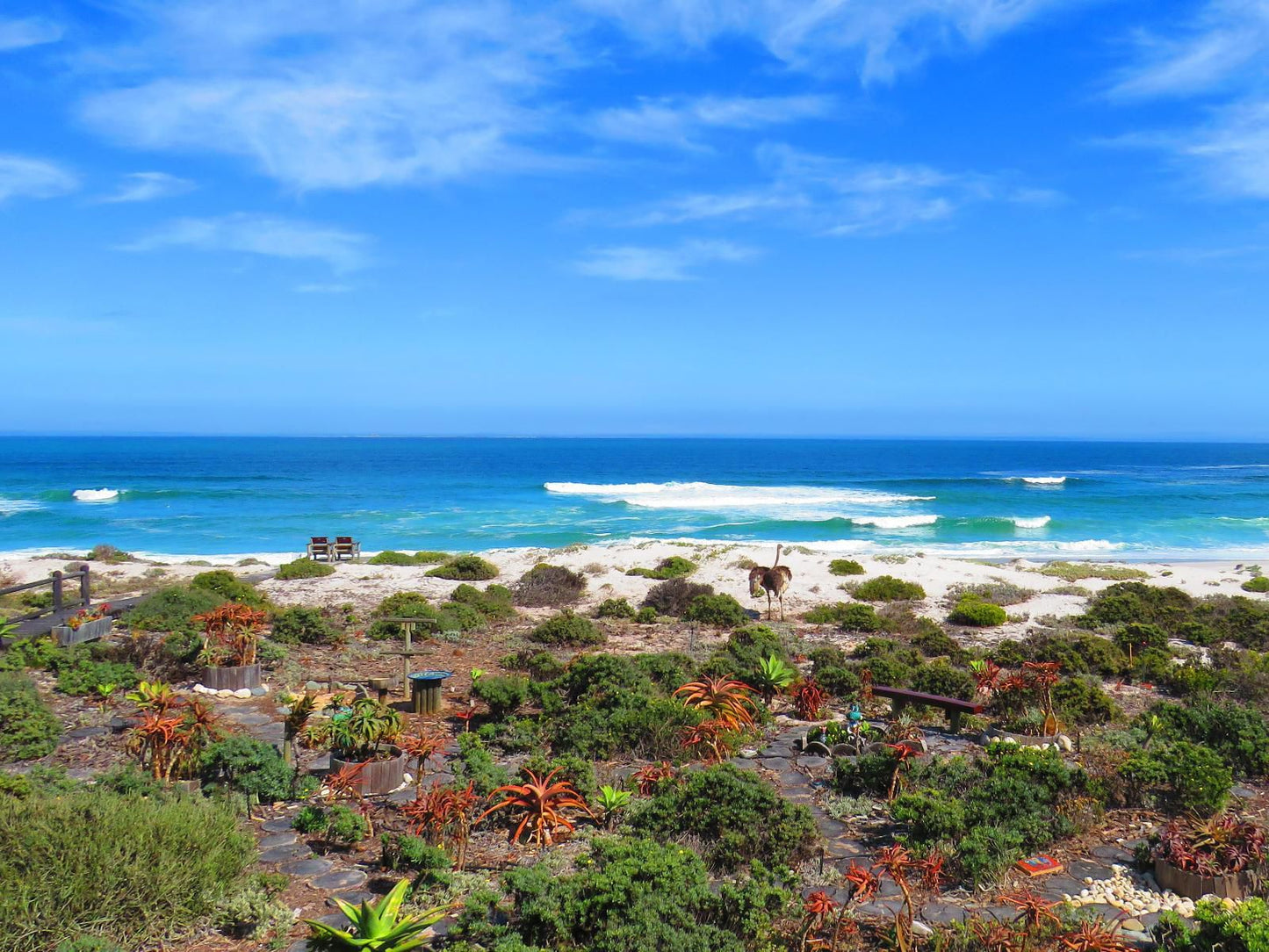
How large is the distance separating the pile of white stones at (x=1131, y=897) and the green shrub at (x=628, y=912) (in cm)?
227

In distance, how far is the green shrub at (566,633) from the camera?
14.5 meters

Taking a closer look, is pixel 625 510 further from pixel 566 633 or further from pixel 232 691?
pixel 232 691

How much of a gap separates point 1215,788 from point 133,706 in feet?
37.8

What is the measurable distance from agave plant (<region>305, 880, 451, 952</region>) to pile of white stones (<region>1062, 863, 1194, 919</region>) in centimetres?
431

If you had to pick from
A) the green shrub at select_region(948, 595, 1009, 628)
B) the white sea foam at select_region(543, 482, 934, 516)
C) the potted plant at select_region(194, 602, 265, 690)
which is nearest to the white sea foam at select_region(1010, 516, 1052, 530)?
the white sea foam at select_region(543, 482, 934, 516)

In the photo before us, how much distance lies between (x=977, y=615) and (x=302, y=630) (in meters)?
13.0

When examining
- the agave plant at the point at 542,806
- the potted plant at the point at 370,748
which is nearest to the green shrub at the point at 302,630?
the potted plant at the point at 370,748

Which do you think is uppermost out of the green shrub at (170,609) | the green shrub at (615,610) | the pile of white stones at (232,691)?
the green shrub at (170,609)

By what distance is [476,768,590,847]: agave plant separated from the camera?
22.0ft

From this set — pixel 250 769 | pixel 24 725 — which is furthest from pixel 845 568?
pixel 24 725

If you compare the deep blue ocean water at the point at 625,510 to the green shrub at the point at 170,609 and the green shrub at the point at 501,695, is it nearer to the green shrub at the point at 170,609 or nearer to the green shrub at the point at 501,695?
the green shrub at the point at 170,609

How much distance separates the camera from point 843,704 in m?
11.2

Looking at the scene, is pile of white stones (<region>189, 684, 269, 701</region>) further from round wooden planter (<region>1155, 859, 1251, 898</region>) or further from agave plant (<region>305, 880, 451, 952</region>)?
round wooden planter (<region>1155, 859, 1251, 898</region>)

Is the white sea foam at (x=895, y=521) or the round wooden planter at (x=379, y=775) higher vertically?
the round wooden planter at (x=379, y=775)
